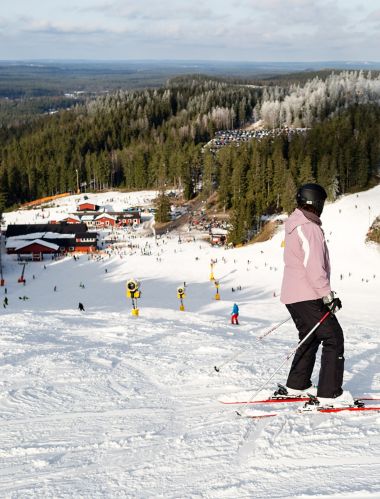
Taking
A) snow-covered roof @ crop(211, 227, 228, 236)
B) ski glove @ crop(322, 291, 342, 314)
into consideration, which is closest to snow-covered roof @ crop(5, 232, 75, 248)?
snow-covered roof @ crop(211, 227, 228, 236)

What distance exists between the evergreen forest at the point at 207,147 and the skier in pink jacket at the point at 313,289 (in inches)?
1805

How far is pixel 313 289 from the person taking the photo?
4.80 meters

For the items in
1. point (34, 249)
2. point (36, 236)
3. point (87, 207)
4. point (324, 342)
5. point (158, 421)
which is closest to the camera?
point (324, 342)

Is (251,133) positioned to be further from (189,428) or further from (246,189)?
(189,428)

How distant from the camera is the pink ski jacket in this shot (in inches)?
185

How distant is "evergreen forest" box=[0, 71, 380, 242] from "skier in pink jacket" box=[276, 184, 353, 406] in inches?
1805

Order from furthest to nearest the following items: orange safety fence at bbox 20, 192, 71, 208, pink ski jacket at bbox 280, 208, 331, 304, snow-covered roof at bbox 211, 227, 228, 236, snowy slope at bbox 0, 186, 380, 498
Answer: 1. orange safety fence at bbox 20, 192, 71, 208
2. snow-covered roof at bbox 211, 227, 228, 236
3. pink ski jacket at bbox 280, 208, 331, 304
4. snowy slope at bbox 0, 186, 380, 498

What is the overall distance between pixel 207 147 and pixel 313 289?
85.8 meters

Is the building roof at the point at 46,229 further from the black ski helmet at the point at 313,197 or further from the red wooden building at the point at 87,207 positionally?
the black ski helmet at the point at 313,197

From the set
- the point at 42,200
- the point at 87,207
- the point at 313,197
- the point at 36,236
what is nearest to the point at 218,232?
the point at 36,236

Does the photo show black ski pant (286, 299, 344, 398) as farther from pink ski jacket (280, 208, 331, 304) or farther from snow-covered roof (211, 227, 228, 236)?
snow-covered roof (211, 227, 228, 236)

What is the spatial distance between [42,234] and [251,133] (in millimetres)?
73450

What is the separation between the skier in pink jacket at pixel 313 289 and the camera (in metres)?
4.72

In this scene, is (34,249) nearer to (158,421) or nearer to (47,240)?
(47,240)
